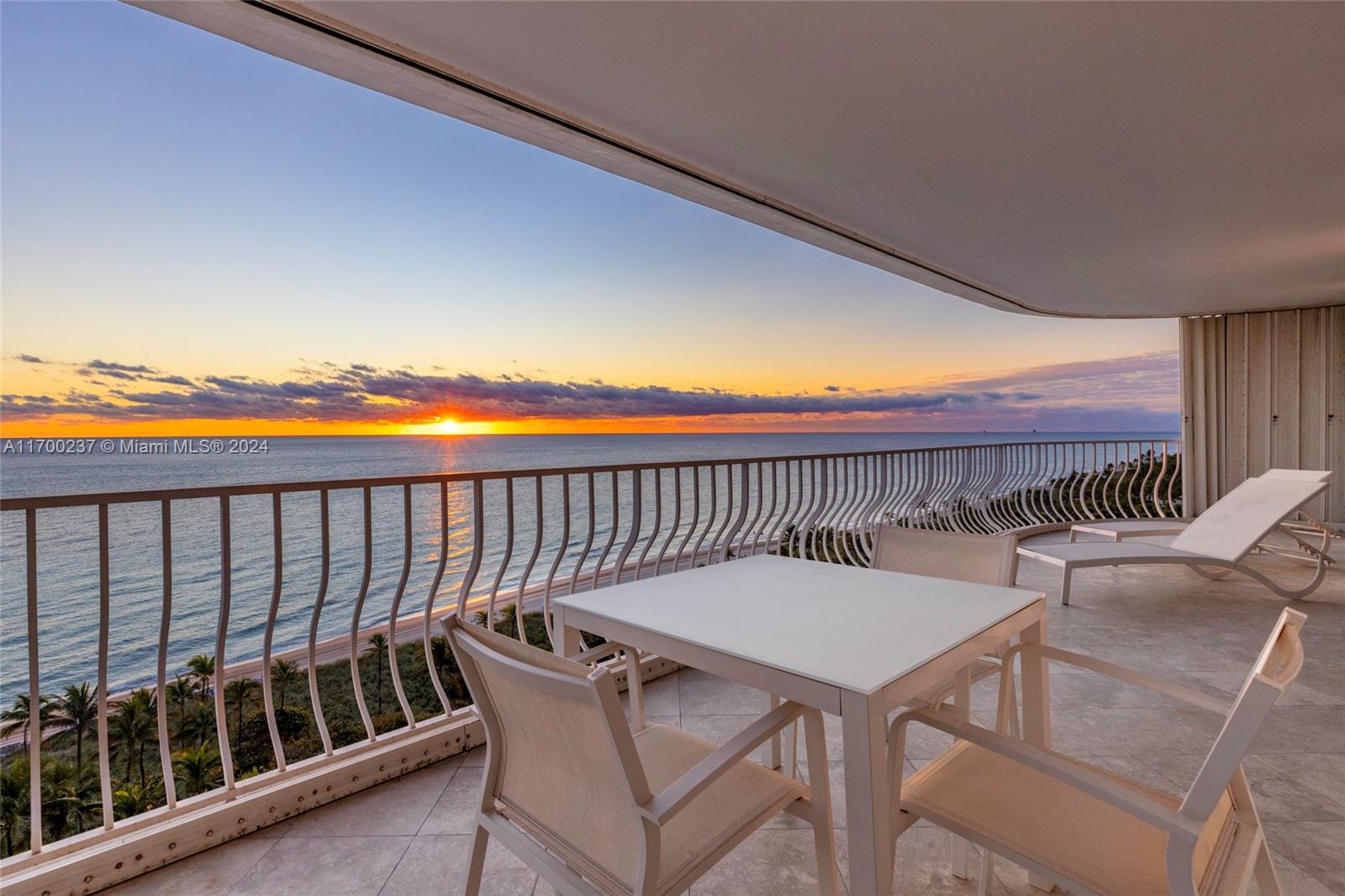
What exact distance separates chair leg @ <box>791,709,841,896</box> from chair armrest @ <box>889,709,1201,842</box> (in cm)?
27

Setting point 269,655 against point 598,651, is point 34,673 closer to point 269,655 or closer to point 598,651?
point 269,655

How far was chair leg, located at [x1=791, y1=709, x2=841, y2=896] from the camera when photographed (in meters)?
1.20

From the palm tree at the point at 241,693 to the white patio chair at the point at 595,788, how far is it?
5138 mm

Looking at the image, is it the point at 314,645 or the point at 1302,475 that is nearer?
the point at 314,645

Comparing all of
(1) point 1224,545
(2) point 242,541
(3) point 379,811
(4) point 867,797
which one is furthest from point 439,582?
(2) point 242,541

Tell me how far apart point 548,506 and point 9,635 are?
25583mm

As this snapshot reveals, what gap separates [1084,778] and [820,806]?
54 cm

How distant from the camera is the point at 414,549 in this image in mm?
7426

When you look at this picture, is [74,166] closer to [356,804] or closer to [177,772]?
[177,772]

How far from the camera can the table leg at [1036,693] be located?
1597 millimetres

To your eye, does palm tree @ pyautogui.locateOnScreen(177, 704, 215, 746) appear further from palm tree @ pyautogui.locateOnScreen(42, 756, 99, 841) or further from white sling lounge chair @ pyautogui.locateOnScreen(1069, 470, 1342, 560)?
white sling lounge chair @ pyautogui.locateOnScreen(1069, 470, 1342, 560)

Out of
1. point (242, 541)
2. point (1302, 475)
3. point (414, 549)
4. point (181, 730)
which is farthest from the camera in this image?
point (242, 541)

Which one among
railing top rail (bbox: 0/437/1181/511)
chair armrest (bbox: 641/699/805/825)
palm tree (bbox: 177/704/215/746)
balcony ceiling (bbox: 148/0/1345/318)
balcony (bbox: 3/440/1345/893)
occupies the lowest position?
palm tree (bbox: 177/704/215/746)

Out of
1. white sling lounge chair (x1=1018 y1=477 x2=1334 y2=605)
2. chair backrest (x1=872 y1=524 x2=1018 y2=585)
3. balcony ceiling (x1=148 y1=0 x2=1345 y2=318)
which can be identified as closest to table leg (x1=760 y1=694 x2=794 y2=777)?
chair backrest (x1=872 y1=524 x2=1018 y2=585)
